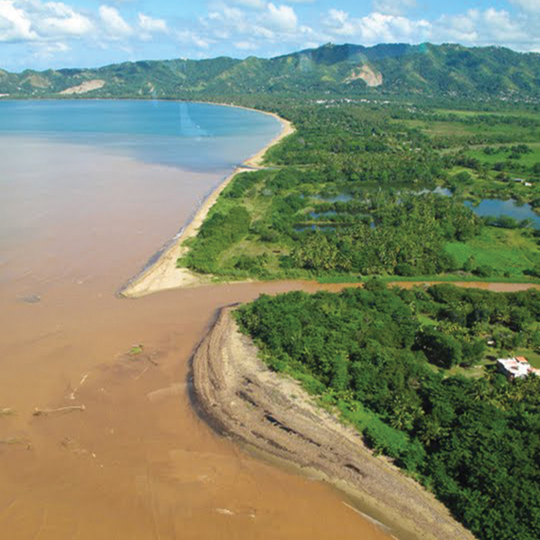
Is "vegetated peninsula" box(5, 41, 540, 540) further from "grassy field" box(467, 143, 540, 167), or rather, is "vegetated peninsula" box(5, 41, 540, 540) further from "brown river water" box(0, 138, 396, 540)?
"brown river water" box(0, 138, 396, 540)

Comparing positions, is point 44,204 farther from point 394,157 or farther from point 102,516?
point 394,157

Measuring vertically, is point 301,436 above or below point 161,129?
below

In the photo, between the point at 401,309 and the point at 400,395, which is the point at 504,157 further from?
the point at 400,395

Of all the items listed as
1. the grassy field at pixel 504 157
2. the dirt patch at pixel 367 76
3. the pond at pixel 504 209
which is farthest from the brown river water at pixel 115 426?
the dirt patch at pixel 367 76

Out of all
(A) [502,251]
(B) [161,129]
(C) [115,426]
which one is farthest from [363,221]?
(B) [161,129]

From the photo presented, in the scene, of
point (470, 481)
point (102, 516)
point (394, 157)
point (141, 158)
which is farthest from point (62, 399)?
point (394, 157)

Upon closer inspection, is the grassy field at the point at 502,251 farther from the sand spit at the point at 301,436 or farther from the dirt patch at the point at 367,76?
the dirt patch at the point at 367,76
